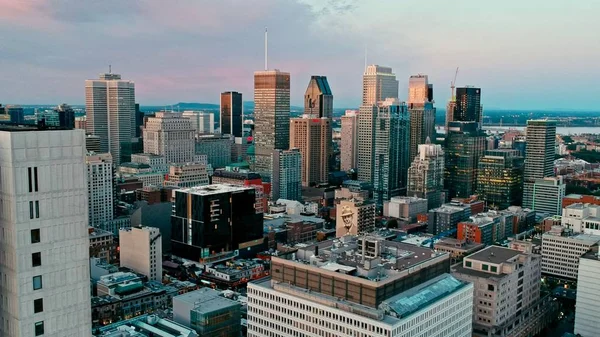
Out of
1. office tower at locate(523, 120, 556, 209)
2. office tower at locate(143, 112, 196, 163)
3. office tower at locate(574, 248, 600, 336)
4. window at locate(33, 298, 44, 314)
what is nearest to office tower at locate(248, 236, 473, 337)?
office tower at locate(574, 248, 600, 336)

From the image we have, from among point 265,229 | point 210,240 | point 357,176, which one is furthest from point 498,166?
point 210,240

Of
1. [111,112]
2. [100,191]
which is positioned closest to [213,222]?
[100,191]

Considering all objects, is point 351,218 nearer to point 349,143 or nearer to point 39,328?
point 39,328

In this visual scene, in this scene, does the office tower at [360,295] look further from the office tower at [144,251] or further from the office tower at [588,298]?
the office tower at [144,251]

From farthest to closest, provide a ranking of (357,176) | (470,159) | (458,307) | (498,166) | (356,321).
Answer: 1. (357,176)
2. (470,159)
3. (498,166)
4. (458,307)
5. (356,321)

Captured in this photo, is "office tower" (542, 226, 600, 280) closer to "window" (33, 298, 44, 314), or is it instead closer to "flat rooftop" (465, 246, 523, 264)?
"flat rooftop" (465, 246, 523, 264)

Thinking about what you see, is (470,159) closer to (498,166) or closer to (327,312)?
(498,166)

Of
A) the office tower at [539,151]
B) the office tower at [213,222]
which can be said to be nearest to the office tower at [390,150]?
the office tower at [539,151]
